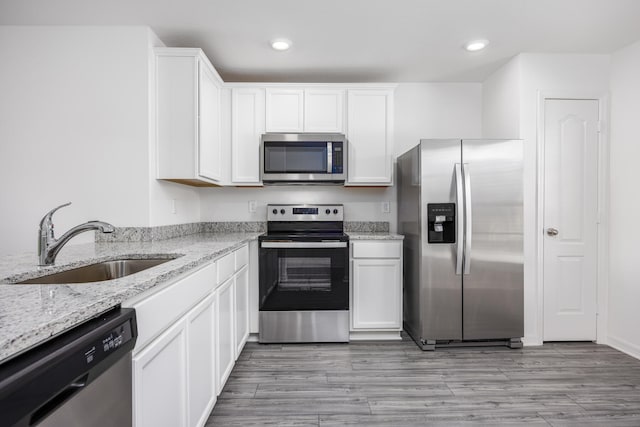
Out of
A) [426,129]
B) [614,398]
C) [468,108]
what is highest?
[468,108]

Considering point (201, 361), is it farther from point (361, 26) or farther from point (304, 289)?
point (361, 26)

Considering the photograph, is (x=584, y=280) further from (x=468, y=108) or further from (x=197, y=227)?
(x=197, y=227)

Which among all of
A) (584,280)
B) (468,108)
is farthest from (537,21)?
(584,280)

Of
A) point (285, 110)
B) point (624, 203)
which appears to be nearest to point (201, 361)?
point (285, 110)

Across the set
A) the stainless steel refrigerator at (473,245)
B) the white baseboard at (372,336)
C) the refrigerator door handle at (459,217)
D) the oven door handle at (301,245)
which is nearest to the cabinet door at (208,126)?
the oven door handle at (301,245)

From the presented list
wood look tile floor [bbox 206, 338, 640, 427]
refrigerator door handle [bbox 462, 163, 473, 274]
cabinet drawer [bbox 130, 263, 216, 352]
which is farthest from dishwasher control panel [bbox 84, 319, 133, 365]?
refrigerator door handle [bbox 462, 163, 473, 274]

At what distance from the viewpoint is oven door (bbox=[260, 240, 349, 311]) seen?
2.79m

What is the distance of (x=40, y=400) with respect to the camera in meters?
0.61

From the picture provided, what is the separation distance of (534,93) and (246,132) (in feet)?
8.42

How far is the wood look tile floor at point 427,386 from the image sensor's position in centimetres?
184

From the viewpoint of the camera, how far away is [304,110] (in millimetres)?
3111

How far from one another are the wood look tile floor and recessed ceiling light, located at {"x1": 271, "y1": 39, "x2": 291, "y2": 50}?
8.05 ft

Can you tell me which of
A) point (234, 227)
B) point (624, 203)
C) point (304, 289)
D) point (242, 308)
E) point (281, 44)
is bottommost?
point (242, 308)

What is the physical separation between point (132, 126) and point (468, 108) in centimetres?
316
